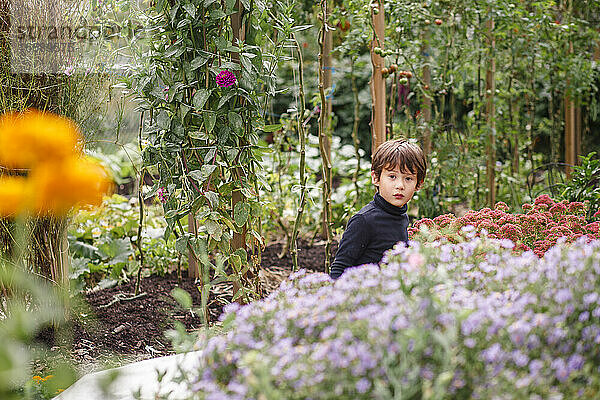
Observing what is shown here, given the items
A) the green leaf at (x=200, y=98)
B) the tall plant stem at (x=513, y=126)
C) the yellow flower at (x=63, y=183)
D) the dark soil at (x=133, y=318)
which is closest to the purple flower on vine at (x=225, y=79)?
the green leaf at (x=200, y=98)

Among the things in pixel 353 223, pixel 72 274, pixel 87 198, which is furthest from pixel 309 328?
pixel 72 274

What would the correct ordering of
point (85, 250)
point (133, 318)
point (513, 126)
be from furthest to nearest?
point (513, 126) < point (85, 250) < point (133, 318)

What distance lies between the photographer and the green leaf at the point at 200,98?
86.1 inches

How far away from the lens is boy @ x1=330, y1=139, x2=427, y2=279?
2107 millimetres

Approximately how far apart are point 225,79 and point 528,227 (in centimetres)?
121

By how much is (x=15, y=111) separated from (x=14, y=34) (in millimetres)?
308

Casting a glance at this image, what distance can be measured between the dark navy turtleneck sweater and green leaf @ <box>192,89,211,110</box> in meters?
0.68

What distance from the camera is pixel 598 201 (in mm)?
2645

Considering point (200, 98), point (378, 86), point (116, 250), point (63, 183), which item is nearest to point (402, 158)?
point (200, 98)

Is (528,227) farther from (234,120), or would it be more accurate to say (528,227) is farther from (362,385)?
(362,385)

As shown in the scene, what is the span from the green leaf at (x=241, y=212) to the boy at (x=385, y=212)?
415 millimetres

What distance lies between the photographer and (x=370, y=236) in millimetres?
2137

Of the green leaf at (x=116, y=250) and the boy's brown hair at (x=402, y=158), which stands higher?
the boy's brown hair at (x=402, y=158)

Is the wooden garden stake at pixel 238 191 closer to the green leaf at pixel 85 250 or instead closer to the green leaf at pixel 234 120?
the green leaf at pixel 234 120
